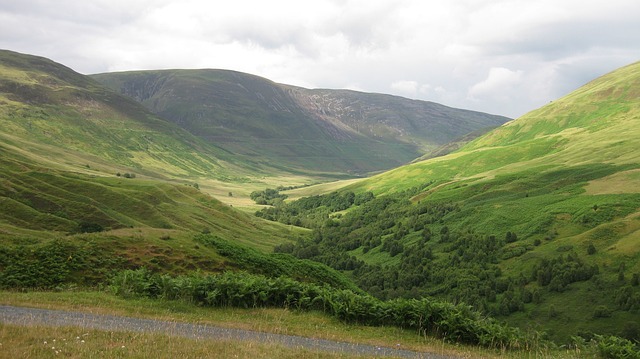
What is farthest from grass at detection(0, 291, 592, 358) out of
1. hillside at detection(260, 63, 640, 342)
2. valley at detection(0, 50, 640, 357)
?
hillside at detection(260, 63, 640, 342)

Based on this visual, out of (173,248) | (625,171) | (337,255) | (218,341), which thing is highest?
(625,171)

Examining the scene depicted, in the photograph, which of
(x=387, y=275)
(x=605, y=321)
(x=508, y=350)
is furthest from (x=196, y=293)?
(x=387, y=275)

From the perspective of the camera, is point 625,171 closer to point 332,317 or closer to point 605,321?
point 605,321

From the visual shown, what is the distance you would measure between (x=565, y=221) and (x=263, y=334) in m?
138

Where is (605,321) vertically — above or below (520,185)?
below

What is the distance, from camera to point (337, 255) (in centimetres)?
17512

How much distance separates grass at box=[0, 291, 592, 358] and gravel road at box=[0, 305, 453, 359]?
3.16ft

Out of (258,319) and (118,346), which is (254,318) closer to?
(258,319)

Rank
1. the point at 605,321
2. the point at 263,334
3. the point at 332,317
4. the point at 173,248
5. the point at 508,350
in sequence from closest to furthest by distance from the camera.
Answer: the point at 263,334 → the point at 508,350 → the point at 332,317 → the point at 173,248 → the point at 605,321

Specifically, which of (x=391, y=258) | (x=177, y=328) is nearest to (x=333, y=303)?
(x=177, y=328)

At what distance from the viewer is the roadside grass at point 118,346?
1862cm

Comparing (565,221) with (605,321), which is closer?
(605,321)

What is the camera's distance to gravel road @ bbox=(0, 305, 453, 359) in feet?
76.9

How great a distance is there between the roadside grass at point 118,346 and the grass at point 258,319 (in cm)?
522
